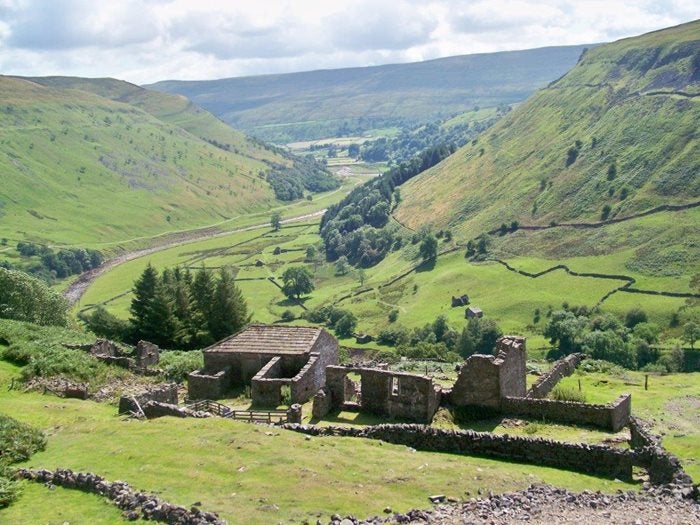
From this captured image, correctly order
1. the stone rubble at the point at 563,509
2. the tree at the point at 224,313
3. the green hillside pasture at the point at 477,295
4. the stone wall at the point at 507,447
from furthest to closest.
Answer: the green hillside pasture at the point at 477,295 < the tree at the point at 224,313 < the stone wall at the point at 507,447 < the stone rubble at the point at 563,509

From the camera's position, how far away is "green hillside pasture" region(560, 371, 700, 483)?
3438 centimetres

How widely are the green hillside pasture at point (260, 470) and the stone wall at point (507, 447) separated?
94 cm

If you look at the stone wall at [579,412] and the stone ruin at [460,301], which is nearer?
the stone wall at [579,412]

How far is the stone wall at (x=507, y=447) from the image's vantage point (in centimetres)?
3140

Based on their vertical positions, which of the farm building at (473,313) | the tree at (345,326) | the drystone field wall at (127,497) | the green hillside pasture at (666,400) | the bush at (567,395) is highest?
the drystone field wall at (127,497)

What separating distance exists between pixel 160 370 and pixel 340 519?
31.0m

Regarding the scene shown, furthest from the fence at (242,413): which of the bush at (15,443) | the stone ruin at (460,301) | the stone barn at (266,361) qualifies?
the stone ruin at (460,301)

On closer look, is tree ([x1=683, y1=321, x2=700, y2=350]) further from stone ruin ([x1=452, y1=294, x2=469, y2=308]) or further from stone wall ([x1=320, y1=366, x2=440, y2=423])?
stone wall ([x1=320, y1=366, x2=440, y2=423])

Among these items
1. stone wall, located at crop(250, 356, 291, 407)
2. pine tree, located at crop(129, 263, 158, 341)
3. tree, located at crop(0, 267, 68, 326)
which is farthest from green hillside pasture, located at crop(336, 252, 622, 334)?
stone wall, located at crop(250, 356, 291, 407)

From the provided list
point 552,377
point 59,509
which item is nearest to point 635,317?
point 552,377

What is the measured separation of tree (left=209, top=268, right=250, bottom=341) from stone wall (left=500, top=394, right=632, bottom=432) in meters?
37.3

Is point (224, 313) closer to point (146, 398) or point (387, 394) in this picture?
point (146, 398)

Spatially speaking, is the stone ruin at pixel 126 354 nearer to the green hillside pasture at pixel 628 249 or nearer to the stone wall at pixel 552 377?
the stone wall at pixel 552 377

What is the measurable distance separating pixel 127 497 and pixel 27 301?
53.5 metres
